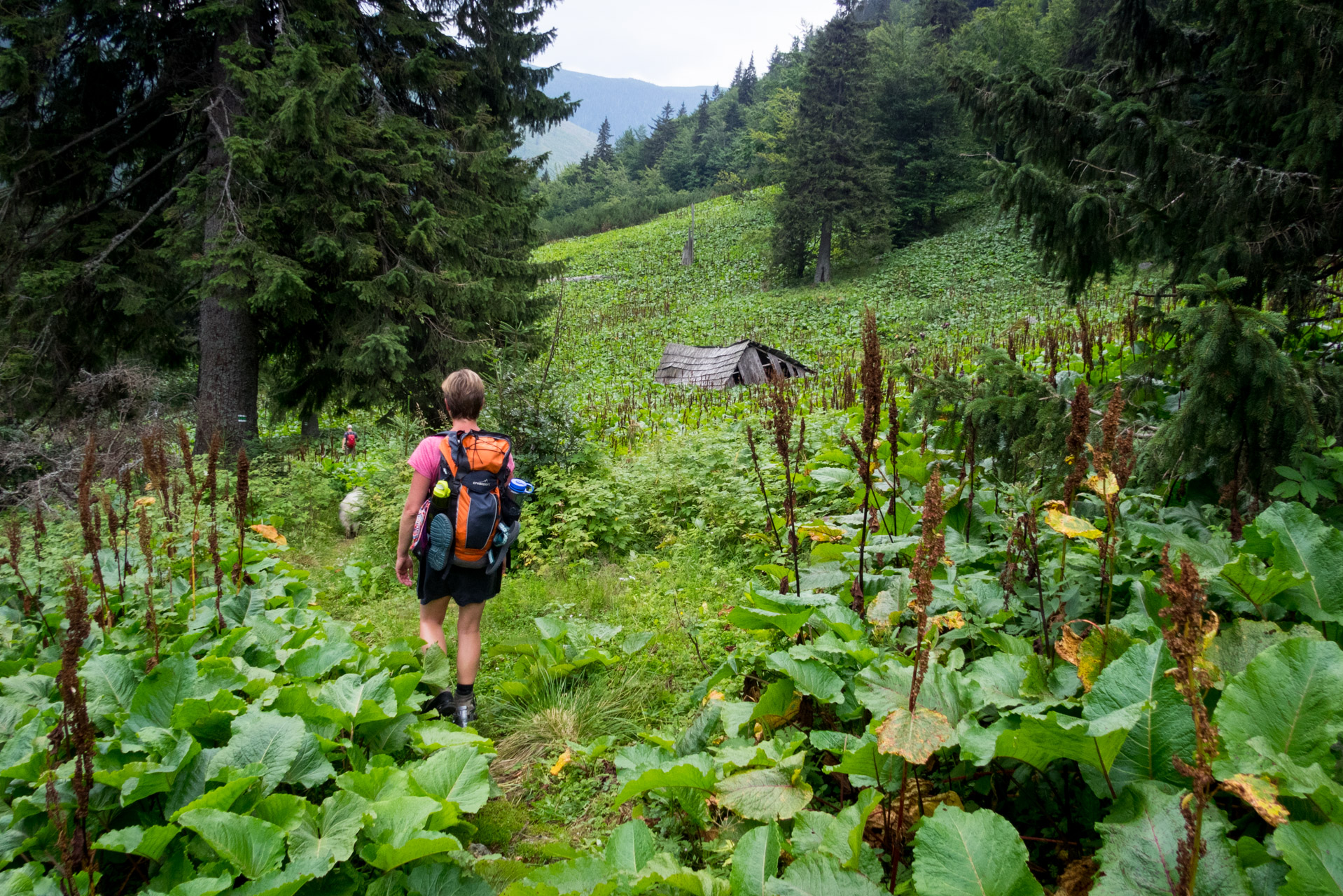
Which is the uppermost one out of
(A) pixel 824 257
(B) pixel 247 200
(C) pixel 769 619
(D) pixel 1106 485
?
(A) pixel 824 257

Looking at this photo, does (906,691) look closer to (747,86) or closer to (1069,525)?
(1069,525)

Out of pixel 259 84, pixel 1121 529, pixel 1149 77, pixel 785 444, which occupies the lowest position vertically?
pixel 1121 529

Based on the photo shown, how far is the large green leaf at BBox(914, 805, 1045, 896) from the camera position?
1.41m

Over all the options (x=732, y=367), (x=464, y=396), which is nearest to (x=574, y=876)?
(x=464, y=396)

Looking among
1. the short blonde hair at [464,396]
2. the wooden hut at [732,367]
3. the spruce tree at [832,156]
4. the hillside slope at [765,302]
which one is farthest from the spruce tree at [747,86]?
the short blonde hair at [464,396]

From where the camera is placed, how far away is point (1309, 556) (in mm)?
2061

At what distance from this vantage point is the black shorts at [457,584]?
379 cm

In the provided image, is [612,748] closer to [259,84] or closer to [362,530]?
[362,530]

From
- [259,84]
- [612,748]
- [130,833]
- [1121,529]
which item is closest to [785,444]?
[1121,529]

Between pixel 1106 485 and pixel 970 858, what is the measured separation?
101 cm

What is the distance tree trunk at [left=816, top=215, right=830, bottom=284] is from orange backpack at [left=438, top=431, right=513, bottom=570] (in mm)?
30800

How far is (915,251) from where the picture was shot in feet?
109

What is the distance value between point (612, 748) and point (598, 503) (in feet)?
10.8

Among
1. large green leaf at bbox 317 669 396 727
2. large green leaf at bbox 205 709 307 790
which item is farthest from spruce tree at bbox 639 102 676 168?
large green leaf at bbox 205 709 307 790
